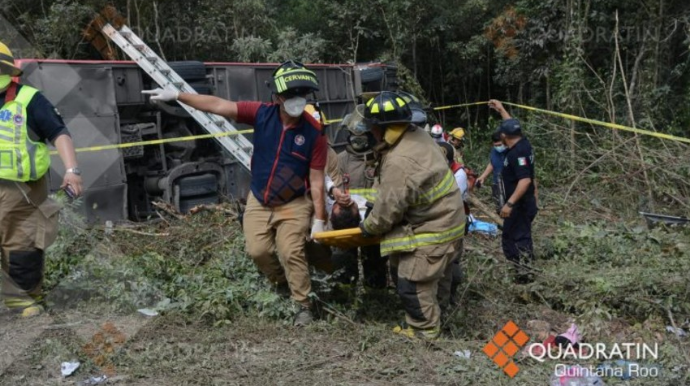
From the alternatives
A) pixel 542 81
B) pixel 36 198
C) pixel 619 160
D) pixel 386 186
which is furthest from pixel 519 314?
pixel 542 81

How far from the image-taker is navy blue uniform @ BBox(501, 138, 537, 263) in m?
6.22

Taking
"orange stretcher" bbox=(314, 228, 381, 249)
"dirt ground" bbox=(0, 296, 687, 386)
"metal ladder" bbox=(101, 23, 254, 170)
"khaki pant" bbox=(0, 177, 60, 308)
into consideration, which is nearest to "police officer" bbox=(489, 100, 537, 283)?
"dirt ground" bbox=(0, 296, 687, 386)

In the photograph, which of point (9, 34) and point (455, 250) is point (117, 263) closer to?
point (455, 250)

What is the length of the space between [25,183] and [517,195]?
3917 mm

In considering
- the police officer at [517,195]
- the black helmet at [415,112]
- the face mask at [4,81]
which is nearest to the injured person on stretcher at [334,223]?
the black helmet at [415,112]

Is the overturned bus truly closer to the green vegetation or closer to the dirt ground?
the green vegetation

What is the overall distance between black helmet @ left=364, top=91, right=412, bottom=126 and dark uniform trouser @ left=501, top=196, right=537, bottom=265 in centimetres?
231

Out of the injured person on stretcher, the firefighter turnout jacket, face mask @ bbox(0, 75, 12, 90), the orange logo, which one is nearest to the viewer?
the orange logo

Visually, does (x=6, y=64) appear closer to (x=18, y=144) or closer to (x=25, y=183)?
(x=18, y=144)

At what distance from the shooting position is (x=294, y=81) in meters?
4.53

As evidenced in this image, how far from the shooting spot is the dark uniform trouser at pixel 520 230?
6.31 metres

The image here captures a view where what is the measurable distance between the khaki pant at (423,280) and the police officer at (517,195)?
1.86 meters

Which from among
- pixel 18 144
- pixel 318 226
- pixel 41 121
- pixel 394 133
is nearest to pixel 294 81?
pixel 394 133

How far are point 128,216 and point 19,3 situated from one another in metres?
6.56
